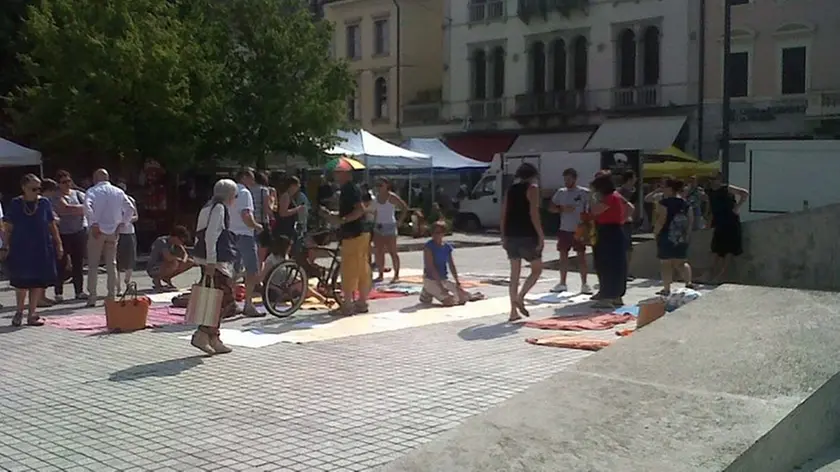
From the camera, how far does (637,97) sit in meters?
38.9

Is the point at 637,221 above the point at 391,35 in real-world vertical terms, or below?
below

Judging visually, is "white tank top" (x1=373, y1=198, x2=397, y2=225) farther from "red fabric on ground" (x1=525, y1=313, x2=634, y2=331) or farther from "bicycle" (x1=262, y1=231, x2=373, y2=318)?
"red fabric on ground" (x1=525, y1=313, x2=634, y2=331)

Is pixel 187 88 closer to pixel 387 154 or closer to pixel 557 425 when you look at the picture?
pixel 387 154

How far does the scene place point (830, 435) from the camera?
505 cm

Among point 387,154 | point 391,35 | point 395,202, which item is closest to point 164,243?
point 395,202

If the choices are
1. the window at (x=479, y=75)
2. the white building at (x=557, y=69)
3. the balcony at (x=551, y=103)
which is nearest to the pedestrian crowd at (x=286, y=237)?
the white building at (x=557, y=69)

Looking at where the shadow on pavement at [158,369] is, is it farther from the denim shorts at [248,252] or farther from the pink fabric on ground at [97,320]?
the denim shorts at [248,252]

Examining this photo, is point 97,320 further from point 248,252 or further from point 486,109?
point 486,109

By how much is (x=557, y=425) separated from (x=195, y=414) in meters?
3.21

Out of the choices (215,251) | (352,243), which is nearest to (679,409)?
(215,251)

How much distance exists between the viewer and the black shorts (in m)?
11.1

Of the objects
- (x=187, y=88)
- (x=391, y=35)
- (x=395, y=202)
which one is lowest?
(x=395, y=202)

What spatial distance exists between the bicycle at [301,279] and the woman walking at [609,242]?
317cm

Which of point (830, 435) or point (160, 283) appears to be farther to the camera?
point (160, 283)
